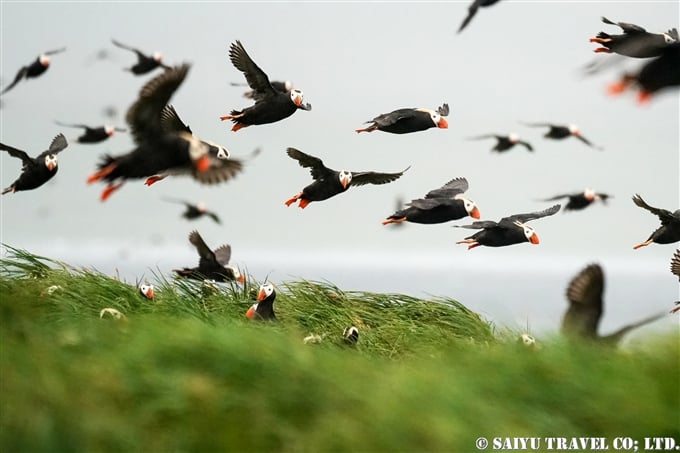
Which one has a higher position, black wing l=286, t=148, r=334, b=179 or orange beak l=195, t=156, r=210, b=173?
orange beak l=195, t=156, r=210, b=173

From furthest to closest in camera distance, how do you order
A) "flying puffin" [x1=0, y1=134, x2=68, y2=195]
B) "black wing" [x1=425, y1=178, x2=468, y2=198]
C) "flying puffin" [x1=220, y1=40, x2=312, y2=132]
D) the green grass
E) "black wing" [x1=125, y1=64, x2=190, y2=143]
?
"black wing" [x1=425, y1=178, x2=468, y2=198]
"flying puffin" [x1=0, y1=134, x2=68, y2=195]
"flying puffin" [x1=220, y1=40, x2=312, y2=132]
"black wing" [x1=125, y1=64, x2=190, y2=143]
the green grass

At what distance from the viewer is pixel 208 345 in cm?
321

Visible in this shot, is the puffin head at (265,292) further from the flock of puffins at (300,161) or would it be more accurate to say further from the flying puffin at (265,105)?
the flying puffin at (265,105)

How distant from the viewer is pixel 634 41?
4.62 meters

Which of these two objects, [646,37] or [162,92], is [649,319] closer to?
[646,37]

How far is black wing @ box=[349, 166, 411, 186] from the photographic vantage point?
201 inches

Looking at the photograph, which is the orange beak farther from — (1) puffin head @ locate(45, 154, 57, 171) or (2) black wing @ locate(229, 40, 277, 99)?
(1) puffin head @ locate(45, 154, 57, 171)

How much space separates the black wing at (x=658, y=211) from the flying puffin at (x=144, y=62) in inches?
117

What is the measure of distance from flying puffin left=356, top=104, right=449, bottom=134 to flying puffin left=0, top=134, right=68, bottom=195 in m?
1.84

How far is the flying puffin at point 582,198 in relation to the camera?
542 centimetres

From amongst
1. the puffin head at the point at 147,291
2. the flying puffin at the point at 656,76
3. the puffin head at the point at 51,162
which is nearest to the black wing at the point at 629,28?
the flying puffin at the point at 656,76

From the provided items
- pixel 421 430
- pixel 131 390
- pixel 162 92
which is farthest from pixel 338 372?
pixel 162 92

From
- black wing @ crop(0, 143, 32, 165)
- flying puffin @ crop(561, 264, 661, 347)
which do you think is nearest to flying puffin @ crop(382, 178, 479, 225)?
flying puffin @ crop(561, 264, 661, 347)

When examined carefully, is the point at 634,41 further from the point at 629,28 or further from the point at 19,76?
the point at 19,76
